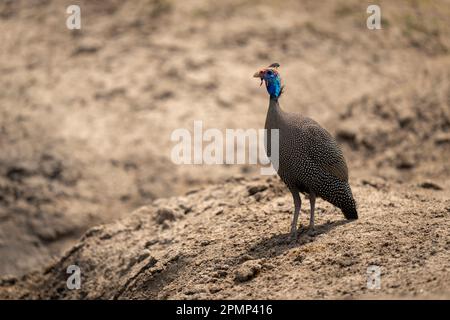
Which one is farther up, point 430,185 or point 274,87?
point 274,87

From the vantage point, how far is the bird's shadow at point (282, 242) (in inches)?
290

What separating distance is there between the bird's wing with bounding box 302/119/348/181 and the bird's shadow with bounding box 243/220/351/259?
511 mm

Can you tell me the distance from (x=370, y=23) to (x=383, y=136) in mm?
3887

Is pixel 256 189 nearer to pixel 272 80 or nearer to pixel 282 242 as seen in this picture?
pixel 282 242

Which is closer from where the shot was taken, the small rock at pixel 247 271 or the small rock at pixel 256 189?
the small rock at pixel 247 271

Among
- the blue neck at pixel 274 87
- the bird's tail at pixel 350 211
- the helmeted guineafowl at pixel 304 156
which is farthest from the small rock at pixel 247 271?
the blue neck at pixel 274 87

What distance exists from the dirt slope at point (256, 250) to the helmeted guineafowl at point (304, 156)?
0.35 meters

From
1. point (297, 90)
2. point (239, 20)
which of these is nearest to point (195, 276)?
point (297, 90)

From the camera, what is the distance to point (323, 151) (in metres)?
7.54

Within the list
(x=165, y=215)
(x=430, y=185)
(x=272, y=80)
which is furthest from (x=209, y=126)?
(x=272, y=80)

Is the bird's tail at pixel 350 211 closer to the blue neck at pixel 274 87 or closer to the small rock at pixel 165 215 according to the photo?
the blue neck at pixel 274 87

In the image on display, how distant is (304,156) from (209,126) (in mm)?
5697
